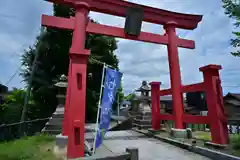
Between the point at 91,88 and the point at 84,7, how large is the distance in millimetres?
11243

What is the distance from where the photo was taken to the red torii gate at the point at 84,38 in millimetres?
4832

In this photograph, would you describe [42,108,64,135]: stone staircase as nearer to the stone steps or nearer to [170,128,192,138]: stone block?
the stone steps

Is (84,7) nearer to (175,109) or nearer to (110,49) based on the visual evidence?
(175,109)

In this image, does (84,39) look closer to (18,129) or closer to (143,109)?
(18,129)

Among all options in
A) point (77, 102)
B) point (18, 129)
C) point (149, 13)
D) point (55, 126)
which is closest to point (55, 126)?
point (55, 126)

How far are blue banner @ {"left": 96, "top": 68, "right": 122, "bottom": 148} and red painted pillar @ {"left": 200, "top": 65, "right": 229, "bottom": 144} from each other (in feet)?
12.7

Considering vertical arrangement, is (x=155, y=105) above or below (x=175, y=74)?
below


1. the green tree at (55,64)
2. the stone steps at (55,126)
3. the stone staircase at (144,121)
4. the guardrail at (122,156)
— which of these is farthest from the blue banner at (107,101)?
the green tree at (55,64)

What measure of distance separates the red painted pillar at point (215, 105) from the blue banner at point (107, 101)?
3879 millimetres

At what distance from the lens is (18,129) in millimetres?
10430

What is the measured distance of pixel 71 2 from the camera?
23.9 ft

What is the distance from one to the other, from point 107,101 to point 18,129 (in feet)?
28.1

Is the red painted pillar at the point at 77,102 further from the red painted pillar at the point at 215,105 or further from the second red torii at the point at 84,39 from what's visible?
the red painted pillar at the point at 215,105

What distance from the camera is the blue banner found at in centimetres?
438
